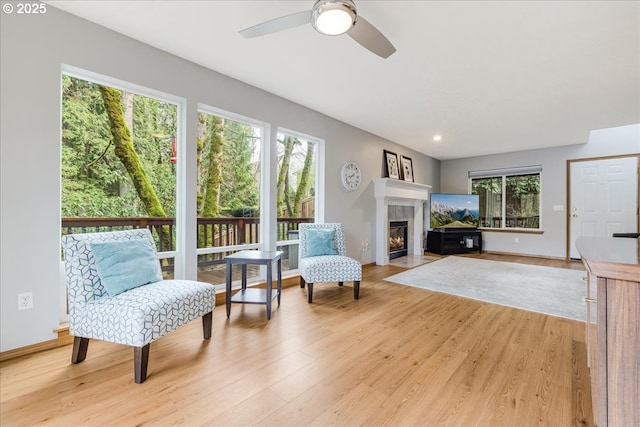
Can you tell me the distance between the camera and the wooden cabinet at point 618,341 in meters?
0.80

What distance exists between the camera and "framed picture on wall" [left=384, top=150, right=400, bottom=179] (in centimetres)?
547

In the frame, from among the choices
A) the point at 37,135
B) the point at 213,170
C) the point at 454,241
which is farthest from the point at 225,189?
the point at 454,241

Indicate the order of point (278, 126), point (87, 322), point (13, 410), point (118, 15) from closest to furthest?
point (13, 410), point (87, 322), point (118, 15), point (278, 126)

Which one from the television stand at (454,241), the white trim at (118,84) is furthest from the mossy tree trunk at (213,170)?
the television stand at (454,241)

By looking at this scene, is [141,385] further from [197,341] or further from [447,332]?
[447,332]

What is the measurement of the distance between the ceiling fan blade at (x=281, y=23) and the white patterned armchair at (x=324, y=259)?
2164 mm

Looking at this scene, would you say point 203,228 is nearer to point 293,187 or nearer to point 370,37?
point 293,187

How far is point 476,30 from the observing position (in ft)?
7.19

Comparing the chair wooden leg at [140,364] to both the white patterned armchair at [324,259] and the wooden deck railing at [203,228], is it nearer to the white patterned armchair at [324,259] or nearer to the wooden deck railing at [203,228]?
the wooden deck railing at [203,228]

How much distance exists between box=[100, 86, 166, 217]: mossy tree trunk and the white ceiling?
1.87 ft

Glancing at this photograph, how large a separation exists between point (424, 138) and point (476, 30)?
3.28 metres

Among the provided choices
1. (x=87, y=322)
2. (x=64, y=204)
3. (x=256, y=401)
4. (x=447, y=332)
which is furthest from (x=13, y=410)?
(x=447, y=332)

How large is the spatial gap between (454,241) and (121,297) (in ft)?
21.1

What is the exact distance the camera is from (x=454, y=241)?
6.45 m
